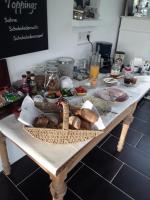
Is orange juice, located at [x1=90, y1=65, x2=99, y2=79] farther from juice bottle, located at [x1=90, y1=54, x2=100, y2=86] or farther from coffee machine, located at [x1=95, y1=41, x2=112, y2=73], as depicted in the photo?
coffee machine, located at [x1=95, y1=41, x2=112, y2=73]

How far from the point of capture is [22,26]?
109 centimetres

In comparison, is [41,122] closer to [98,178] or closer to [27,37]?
[27,37]

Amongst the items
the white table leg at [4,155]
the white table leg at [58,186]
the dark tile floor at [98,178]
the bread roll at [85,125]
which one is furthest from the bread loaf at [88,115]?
the dark tile floor at [98,178]

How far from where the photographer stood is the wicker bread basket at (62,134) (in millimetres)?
778

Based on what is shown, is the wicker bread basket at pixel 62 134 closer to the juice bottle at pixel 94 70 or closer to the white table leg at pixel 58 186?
the white table leg at pixel 58 186

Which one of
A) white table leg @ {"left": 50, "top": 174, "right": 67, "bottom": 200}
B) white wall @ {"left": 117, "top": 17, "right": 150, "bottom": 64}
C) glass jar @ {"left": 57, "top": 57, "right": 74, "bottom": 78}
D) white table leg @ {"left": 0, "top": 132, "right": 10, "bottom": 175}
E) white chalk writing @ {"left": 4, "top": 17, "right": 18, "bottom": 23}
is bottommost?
white table leg @ {"left": 0, "top": 132, "right": 10, "bottom": 175}

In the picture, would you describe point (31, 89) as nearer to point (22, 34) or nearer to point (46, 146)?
point (22, 34)

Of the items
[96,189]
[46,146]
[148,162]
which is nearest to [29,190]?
[96,189]

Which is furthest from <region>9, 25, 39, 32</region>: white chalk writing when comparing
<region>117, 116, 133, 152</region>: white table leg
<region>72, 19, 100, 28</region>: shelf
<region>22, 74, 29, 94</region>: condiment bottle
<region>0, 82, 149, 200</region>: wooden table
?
<region>117, 116, 133, 152</region>: white table leg

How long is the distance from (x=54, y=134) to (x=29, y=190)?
0.75m

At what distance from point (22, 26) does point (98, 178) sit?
4.02 ft

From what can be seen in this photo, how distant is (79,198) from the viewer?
4.11 feet

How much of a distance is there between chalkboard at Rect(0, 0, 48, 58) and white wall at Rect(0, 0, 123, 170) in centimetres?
7

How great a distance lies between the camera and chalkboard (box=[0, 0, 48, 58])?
997 mm
